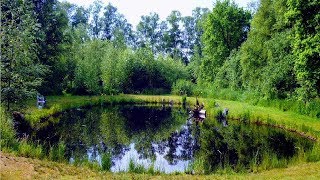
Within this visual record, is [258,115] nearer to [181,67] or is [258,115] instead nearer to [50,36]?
[50,36]

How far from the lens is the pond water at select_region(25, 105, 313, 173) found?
15844 millimetres

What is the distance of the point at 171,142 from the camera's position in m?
21.3

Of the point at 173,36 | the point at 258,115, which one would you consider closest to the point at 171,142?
the point at 258,115

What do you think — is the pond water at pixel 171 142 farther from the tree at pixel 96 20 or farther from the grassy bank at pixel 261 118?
the tree at pixel 96 20

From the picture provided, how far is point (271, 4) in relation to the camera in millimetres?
34094

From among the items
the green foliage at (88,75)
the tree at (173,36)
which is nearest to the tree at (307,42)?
the green foliage at (88,75)

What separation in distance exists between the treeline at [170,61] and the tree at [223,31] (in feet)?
0.51

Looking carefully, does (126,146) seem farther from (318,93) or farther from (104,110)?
(104,110)

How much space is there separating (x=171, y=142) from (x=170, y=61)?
3868 centimetres

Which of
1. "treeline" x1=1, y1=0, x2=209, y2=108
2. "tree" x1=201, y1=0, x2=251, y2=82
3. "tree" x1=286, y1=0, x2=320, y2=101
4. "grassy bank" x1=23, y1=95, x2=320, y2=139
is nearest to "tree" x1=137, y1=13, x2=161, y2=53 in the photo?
"treeline" x1=1, y1=0, x2=209, y2=108

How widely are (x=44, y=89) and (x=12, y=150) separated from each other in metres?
25.5

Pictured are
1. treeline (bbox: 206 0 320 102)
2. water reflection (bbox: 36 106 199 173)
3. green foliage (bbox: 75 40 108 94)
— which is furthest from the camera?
green foliage (bbox: 75 40 108 94)

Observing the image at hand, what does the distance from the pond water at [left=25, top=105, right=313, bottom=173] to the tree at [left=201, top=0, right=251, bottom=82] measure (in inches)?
980

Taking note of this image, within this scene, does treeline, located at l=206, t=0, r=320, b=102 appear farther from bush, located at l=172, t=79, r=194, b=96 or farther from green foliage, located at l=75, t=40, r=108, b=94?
green foliage, located at l=75, t=40, r=108, b=94
